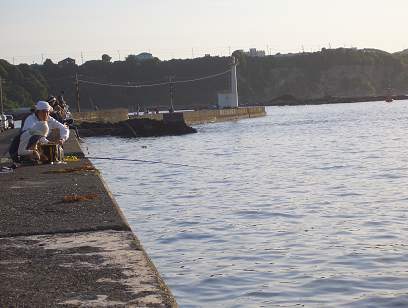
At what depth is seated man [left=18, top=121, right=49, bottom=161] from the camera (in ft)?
46.8

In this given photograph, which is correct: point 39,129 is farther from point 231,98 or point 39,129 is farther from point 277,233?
point 231,98

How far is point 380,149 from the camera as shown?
34.5 meters

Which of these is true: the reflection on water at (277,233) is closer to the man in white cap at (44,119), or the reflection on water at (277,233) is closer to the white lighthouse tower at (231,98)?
the man in white cap at (44,119)

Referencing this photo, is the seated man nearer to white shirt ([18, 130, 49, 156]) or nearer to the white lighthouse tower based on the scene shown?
white shirt ([18, 130, 49, 156])

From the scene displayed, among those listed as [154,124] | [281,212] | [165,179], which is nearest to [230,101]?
[154,124]

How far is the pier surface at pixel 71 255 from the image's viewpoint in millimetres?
5074

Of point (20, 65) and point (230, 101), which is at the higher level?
point (20, 65)

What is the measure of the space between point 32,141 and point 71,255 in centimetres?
858

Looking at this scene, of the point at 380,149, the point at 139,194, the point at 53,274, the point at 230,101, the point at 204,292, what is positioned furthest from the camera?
the point at 230,101

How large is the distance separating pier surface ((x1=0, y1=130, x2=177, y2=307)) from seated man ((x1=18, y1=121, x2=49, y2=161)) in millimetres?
4011

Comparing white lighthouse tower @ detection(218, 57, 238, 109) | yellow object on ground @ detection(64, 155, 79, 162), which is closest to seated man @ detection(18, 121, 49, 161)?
yellow object on ground @ detection(64, 155, 79, 162)

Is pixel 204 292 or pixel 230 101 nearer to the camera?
pixel 204 292

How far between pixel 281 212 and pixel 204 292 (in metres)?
6.16

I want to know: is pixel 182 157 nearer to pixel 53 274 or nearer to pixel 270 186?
pixel 270 186
